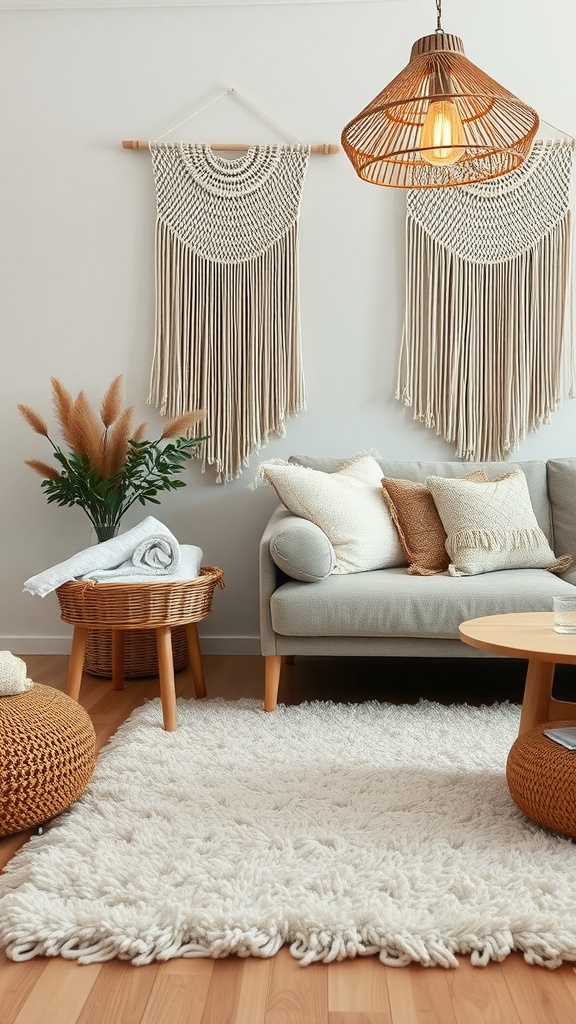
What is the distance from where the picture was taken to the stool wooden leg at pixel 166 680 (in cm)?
263

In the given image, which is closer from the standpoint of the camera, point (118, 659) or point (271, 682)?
point (271, 682)

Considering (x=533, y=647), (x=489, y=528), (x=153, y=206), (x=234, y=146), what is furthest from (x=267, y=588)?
(x=234, y=146)

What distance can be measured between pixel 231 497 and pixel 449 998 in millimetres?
2571

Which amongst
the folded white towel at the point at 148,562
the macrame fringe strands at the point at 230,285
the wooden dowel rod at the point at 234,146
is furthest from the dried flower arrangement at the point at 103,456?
the wooden dowel rod at the point at 234,146

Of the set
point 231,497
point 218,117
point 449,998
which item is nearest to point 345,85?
point 218,117

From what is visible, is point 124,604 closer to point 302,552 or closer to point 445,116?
point 302,552

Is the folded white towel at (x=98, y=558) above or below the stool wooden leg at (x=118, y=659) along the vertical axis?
above

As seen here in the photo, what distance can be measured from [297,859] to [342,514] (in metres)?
1.46

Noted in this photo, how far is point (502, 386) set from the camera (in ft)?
11.8

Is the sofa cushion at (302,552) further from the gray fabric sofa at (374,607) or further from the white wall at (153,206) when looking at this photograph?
the white wall at (153,206)

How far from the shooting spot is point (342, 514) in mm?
3008

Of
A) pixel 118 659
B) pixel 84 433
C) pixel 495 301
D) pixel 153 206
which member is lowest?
pixel 118 659

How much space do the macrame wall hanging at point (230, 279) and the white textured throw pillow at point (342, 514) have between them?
635mm

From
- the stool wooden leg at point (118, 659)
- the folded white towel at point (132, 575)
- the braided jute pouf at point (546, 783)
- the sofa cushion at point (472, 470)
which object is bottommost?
the stool wooden leg at point (118, 659)
